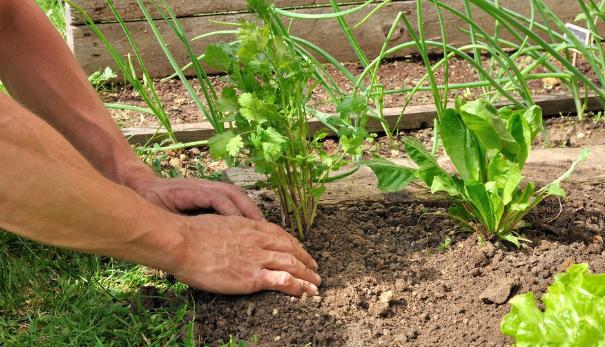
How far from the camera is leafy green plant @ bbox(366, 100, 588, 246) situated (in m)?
2.16

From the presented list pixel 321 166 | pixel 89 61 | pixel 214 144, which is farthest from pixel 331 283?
pixel 89 61

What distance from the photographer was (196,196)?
221 centimetres

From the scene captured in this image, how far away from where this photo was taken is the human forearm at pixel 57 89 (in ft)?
7.29

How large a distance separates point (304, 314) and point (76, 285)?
614 millimetres

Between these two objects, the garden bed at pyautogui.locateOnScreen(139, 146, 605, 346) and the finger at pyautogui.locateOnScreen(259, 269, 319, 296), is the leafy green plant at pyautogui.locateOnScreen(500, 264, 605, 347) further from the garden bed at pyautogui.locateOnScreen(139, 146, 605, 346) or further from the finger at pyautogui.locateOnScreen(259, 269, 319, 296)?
the finger at pyautogui.locateOnScreen(259, 269, 319, 296)

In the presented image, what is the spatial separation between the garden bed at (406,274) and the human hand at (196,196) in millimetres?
214

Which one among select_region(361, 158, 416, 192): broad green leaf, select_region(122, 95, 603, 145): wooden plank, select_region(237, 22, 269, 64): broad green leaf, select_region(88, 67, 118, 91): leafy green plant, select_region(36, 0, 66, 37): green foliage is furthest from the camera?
select_region(36, 0, 66, 37): green foliage

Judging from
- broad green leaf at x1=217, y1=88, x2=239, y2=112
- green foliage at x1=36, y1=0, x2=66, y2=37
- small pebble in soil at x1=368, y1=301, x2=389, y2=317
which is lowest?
small pebble in soil at x1=368, y1=301, x2=389, y2=317

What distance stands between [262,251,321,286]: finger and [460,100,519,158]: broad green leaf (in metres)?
0.52

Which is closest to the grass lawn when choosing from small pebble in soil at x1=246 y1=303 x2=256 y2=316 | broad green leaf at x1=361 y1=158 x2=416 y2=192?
small pebble in soil at x1=246 y1=303 x2=256 y2=316

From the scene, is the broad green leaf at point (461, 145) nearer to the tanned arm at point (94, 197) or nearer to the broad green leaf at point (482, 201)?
the broad green leaf at point (482, 201)

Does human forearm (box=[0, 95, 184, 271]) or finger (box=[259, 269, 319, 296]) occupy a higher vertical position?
human forearm (box=[0, 95, 184, 271])

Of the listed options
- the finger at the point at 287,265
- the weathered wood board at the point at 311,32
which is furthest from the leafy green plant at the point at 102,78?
the finger at the point at 287,265

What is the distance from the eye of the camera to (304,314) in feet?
6.65
